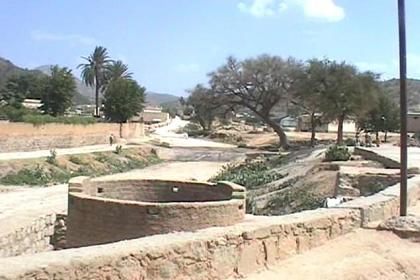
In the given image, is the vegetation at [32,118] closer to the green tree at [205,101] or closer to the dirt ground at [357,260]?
the green tree at [205,101]

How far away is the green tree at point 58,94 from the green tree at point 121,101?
18.3ft

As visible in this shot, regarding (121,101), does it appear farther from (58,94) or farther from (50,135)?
(50,135)

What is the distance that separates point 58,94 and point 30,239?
45.5 metres

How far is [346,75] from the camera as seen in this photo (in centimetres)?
4844

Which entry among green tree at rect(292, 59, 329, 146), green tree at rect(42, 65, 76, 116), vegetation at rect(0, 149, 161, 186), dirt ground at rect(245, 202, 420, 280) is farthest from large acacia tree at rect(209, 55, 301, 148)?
dirt ground at rect(245, 202, 420, 280)

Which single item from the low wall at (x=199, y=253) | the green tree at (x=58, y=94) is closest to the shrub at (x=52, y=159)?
the green tree at (x=58, y=94)

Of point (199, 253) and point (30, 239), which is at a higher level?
point (199, 253)

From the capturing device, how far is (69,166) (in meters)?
40.7

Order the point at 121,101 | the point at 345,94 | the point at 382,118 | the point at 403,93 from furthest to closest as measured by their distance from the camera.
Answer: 1. the point at 121,101
2. the point at 382,118
3. the point at 345,94
4. the point at 403,93

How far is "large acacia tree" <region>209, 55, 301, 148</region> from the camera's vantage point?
5716 cm

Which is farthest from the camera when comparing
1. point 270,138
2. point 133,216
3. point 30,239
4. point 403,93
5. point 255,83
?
point 270,138

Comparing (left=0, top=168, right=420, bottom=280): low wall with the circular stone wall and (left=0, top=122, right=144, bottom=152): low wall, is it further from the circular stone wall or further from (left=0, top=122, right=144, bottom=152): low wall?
(left=0, top=122, right=144, bottom=152): low wall

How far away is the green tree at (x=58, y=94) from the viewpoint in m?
61.8

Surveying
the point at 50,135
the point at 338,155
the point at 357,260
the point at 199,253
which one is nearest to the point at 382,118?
the point at 50,135
